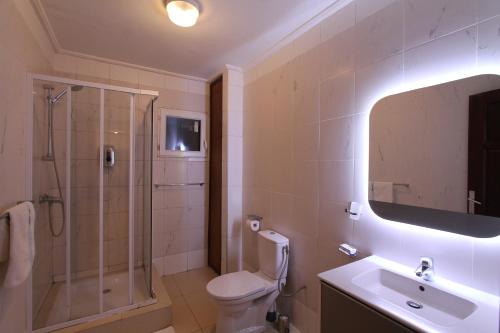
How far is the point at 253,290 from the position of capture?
5.83ft

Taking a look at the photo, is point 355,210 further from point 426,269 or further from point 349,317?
point 349,317

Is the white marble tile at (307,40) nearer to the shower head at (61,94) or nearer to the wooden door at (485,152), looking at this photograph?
the wooden door at (485,152)

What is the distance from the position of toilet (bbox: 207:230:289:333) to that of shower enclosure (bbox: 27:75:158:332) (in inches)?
30.2

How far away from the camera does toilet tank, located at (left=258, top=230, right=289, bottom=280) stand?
1.95m

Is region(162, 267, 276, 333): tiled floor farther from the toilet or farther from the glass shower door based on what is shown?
the glass shower door

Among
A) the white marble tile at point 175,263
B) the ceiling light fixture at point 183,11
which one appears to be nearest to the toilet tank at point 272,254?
the white marble tile at point 175,263

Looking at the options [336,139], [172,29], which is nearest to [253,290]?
[336,139]

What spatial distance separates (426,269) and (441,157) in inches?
21.3

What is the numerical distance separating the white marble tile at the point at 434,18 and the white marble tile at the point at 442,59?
4 cm

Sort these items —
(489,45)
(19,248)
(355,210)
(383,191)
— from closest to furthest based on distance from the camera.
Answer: (489,45) → (19,248) → (383,191) → (355,210)

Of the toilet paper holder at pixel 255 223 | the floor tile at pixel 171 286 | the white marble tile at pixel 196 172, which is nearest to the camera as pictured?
the toilet paper holder at pixel 255 223

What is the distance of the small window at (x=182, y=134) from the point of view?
9.39 ft

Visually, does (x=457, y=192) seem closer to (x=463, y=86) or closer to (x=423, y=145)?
(x=423, y=145)

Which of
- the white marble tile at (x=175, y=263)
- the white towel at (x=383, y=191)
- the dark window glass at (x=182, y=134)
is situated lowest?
the white marble tile at (x=175, y=263)
